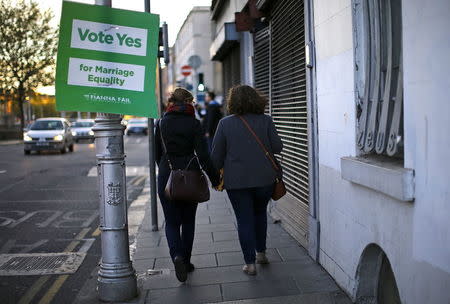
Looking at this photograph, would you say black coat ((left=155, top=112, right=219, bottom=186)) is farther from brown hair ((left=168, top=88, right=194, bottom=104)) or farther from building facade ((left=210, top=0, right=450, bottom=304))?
building facade ((left=210, top=0, right=450, bottom=304))

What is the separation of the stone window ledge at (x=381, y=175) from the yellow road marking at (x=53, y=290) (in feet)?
9.27

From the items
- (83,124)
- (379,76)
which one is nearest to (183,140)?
(379,76)

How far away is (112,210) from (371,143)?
7.34ft

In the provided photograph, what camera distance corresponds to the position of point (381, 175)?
157 inches

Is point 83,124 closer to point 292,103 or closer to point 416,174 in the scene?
point 292,103

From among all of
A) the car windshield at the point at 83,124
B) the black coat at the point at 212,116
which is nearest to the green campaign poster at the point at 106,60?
the black coat at the point at 212,116

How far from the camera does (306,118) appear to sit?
275 inches

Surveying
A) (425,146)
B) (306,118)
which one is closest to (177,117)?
(306,118)

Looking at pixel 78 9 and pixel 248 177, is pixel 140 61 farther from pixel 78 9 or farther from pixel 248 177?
pixel 248 177

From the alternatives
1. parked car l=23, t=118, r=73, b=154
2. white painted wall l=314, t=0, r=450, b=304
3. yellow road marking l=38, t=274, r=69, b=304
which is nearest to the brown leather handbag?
white painted wall l=314, t=0, r=450, b=304

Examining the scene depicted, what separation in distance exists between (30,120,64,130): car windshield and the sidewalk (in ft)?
70.1

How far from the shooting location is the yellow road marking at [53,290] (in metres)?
5.52

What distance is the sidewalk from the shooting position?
529 cm

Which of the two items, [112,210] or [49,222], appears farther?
[49,222]
